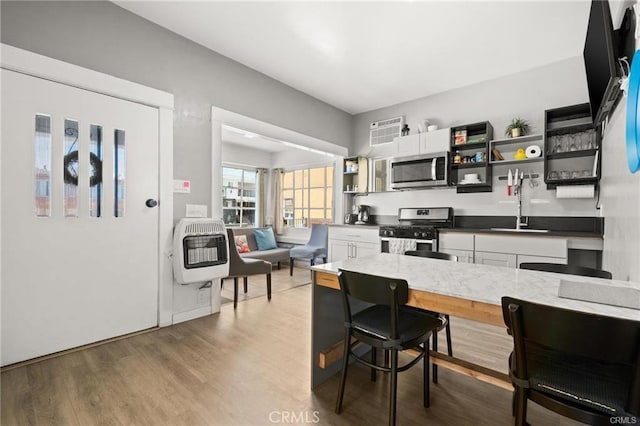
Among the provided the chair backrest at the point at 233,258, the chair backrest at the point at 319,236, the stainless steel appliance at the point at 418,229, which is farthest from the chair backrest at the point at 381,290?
the chair backrest at the point at 319,236

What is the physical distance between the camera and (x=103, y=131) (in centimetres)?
249

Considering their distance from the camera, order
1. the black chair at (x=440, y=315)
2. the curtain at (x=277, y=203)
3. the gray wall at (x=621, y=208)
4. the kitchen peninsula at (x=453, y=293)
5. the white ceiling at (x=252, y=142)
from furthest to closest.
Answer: the curtain at (x=277, y=203), the white ceiling at (x=252, y=142), the black chair at (x=440, y=315), the gray wall at (x=621, y=208), the kitchen peninsula at (x=453, y=293)

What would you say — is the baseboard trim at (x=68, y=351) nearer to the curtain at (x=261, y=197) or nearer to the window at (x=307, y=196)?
the window at (x=307, y=196)

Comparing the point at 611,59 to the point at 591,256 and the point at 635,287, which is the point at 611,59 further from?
the point at 591,256

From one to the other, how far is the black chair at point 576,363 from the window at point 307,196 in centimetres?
530

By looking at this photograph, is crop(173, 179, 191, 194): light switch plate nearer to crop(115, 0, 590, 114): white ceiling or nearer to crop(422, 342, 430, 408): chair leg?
crop(115, 0, 590, 114): white ceiling

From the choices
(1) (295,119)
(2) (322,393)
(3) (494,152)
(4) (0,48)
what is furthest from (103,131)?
(3) (494,152)

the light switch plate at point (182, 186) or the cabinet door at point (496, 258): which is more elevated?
the light switch plate at point (182, 186)

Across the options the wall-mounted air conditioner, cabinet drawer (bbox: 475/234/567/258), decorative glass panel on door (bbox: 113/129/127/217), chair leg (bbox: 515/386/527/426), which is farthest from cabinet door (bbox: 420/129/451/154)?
decorative glass panel on door (bbox: 113/129/127/217)

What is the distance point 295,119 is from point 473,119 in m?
2.62

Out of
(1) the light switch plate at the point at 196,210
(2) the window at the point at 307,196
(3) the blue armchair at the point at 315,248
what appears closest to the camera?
(1) the light switch plate at the point at 196,210

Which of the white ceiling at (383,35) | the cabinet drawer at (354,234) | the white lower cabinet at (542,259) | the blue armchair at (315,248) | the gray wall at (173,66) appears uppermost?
the white ceiling at (383,35)

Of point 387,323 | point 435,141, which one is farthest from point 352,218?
point 387,323

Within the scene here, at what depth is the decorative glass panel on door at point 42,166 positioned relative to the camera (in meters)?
2.17
